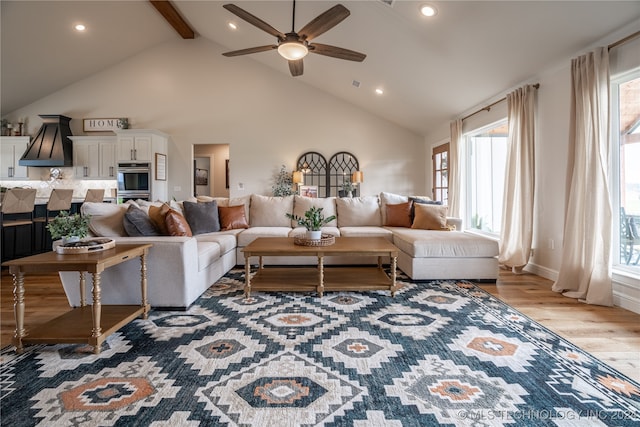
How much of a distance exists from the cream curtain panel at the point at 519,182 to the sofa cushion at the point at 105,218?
14.1 feet

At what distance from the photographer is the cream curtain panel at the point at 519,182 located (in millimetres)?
3773

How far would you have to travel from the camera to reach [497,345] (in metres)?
1.98

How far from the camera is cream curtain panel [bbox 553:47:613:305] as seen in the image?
9.14ft

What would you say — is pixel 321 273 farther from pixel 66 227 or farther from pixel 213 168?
pixel 213 168

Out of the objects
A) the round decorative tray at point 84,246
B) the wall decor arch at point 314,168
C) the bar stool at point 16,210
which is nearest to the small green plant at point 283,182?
the wall decor arch at point 314,168

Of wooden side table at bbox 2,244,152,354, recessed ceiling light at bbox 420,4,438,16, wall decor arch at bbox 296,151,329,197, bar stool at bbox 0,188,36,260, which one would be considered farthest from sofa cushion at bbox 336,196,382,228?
bar stool at bbox 0,188,36,260

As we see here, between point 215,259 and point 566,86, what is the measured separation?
4051 mm

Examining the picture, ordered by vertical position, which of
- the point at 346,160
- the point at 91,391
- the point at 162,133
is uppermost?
the point at 162,133

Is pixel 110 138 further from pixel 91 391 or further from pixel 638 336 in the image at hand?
pixel 638 336

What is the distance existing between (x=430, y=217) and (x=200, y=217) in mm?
2978

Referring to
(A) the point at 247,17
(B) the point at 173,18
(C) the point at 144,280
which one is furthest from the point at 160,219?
(B) the point at 173,18

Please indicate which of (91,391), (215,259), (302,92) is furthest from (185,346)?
(302,92)

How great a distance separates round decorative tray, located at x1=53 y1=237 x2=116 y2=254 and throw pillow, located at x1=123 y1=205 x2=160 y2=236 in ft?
2.00

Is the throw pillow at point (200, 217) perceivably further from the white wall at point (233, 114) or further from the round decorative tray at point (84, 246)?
the white wall at point (233, 114)
